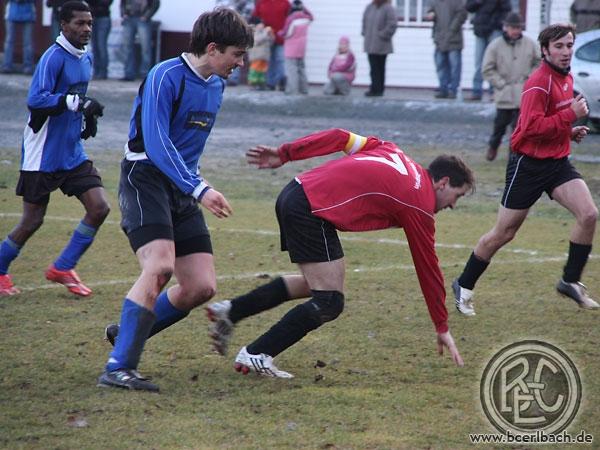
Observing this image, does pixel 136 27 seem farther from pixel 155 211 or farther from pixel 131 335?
pixel 131 335

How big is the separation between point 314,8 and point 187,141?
19.9 meters

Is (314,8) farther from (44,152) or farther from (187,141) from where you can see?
(187,141)

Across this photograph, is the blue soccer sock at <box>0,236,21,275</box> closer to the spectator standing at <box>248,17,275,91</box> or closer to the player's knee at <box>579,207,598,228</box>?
the player's knee at <box>579,207,598,228</box>

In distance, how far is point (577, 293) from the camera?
816 centimetres

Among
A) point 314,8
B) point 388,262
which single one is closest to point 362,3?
point 314,8

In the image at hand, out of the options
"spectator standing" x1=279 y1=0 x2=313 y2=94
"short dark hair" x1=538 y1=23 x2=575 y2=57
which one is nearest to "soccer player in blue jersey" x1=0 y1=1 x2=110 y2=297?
"short dark hair" x1=538 y1=23 x2=575 y2=57

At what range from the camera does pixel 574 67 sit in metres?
18.9

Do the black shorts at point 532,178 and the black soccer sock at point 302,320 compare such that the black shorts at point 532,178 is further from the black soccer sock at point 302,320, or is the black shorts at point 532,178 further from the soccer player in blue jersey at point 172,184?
the soccer player in blue jersey at point 172,184

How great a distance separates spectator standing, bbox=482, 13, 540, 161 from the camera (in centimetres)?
1574

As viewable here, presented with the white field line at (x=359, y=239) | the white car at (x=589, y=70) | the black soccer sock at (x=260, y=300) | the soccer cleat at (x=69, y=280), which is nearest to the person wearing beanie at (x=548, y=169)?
the black soccer sock at (x=260, y=300)

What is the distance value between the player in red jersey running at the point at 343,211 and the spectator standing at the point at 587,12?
15391 millimetres

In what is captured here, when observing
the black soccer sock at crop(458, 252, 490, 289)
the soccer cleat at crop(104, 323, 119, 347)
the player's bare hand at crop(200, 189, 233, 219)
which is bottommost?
the soccer cleat at crop(104, 323, 119, 347)

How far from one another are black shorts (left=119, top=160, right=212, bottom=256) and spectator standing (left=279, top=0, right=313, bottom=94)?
15.6m

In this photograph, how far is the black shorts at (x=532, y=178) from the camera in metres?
8.05
